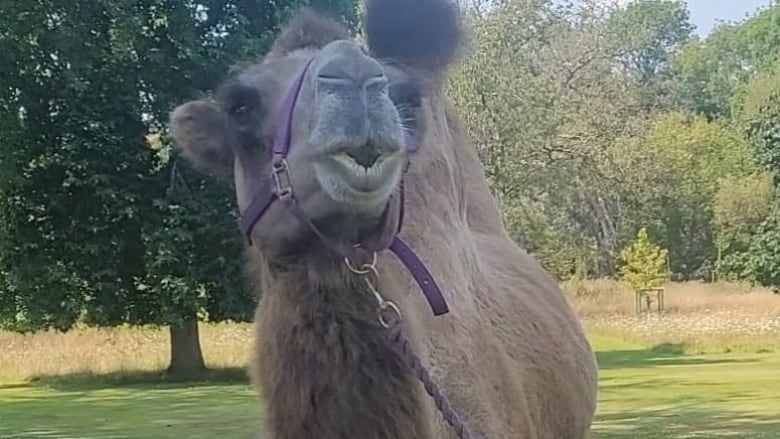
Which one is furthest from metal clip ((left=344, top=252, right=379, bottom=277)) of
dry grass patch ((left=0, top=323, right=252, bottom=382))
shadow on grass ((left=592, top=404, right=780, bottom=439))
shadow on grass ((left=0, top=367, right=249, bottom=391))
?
dry grass patch ((left=0, top=323, right=252, bottom=382))

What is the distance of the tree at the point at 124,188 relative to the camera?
50.9 ft

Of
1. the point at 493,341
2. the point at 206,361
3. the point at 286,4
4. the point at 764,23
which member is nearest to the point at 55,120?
the point at 286,4

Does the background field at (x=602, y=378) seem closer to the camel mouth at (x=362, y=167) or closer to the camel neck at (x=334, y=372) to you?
the camel neck at (x=334, y=372)

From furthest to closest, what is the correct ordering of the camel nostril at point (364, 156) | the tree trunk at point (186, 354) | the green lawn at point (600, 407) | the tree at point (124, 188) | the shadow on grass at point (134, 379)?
the tree trunk at point (186, 354) → the shadow on grass at point (134, 379) → the tree at point (124, 188) → the green lawn at point (600, 407) → the camel nostril at point (364, 156)

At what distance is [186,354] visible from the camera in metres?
21.3

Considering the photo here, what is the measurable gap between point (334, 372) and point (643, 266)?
3028 cm

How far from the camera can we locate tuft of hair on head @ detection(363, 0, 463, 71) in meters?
3.34

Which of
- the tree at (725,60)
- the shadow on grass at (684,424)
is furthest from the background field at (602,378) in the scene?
the tree at (725,60)

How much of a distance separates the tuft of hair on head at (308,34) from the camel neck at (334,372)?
1.82 feet

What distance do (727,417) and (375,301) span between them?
1277 centimetres

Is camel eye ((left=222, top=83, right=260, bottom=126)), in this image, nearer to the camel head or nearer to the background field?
the camel head

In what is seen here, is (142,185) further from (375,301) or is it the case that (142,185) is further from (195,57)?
(375,301)

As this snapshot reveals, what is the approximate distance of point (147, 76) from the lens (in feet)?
54.0

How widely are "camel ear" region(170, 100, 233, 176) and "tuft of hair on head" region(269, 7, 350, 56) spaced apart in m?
0.20
